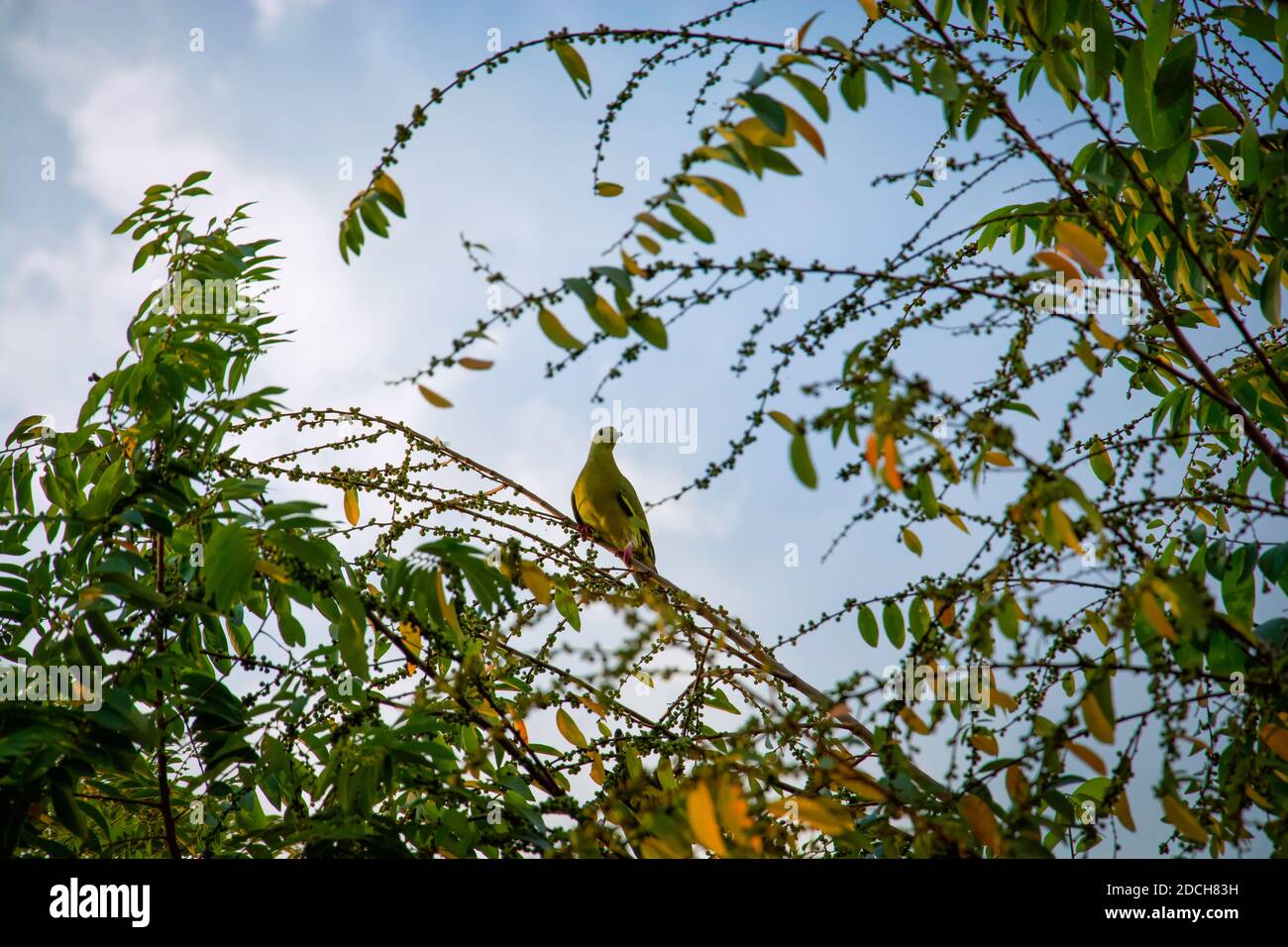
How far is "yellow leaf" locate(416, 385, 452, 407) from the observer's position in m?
1.83

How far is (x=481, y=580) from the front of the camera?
7.23ft

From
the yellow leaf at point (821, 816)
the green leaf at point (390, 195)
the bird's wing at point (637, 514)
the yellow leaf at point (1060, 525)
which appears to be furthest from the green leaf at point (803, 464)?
the bird's wing at point (637, 514)

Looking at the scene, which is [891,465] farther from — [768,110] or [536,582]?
[536,582]

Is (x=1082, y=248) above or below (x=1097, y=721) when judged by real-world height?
above

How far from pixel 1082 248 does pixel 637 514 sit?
445 cm

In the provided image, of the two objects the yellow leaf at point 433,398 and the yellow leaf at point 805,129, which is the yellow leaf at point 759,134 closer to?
the yellow leaf at point 805,129

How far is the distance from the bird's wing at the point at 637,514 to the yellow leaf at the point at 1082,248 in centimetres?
409

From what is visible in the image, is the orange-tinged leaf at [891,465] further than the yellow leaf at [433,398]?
No

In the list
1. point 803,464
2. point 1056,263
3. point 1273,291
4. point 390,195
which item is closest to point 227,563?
point 390,195

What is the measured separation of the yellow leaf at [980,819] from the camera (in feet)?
5.91

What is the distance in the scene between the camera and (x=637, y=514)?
6125 millimetres

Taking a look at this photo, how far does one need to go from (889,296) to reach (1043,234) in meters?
1.34
